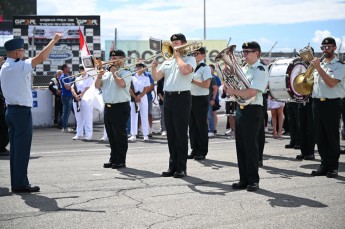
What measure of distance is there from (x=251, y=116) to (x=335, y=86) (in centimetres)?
180

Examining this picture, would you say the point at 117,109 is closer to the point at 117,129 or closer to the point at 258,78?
the point at 117,129

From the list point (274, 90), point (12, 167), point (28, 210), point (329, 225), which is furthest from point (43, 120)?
point (329, 225)

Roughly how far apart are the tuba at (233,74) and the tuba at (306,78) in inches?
89.5

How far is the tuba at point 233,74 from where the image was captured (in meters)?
8.02

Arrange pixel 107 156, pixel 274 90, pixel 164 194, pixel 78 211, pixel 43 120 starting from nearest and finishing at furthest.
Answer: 1. pixel 78 211
2. pixel 164 194
3. pixel 274 90
4. pixel 107 156
5. pixel 43 120

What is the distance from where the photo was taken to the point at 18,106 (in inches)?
318

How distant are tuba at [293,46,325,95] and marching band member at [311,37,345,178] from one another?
0.70 m

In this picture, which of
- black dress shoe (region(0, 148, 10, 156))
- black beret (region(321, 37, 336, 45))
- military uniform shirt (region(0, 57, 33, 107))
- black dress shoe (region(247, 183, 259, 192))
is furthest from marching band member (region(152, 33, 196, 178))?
black dress shoe (region(0, 148, 10, 156))

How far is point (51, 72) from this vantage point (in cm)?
2300

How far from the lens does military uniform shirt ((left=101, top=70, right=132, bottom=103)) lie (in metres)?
10.4

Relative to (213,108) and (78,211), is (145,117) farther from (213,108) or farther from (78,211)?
(78,211)

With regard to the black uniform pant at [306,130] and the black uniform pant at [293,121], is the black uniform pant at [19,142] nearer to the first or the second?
the black uniform pant at [306,130]

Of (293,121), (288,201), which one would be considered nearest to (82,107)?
(293,121)

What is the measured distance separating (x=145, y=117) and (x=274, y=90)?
17.7ft
